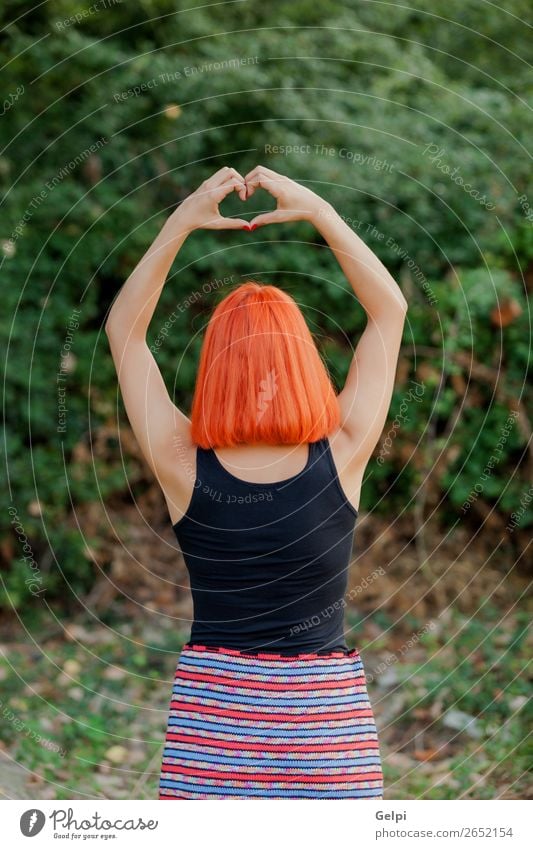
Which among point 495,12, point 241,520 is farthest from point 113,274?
point 241,520

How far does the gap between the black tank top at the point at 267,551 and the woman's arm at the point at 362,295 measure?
0.54 ft

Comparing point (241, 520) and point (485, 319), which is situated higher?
point (485, 319)

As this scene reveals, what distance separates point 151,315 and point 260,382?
0.33 meters

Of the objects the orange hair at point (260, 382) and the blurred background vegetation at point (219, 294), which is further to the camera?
the blurred background vegetation at point (219, 294)

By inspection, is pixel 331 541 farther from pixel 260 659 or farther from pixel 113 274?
pixel 113 274

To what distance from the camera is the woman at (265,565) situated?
6.49 ft

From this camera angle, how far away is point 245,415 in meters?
1.98

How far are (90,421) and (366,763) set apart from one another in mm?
3930

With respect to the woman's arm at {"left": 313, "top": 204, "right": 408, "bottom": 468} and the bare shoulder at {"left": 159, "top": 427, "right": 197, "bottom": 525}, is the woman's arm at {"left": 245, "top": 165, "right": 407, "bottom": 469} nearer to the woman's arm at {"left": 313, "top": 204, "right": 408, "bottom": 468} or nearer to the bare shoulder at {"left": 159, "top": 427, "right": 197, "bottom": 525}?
the woman's arm at {"left": 313, "top": 204, "right": 408, "bottom": 468}

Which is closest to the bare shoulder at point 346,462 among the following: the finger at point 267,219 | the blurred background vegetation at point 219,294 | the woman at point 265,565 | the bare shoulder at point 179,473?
the woman at point 265,565

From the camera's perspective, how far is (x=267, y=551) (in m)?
1.97

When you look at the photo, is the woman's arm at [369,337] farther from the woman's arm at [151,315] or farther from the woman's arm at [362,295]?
the woman's arm at [151,315]

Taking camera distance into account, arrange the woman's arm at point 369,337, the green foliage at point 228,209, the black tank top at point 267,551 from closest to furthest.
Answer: the black tank top at point 267,551, the woman's arm at point 369,337, the green foliage at point 228,209

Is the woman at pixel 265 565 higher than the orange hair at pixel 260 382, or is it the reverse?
the orange hair at pixel 260 382
